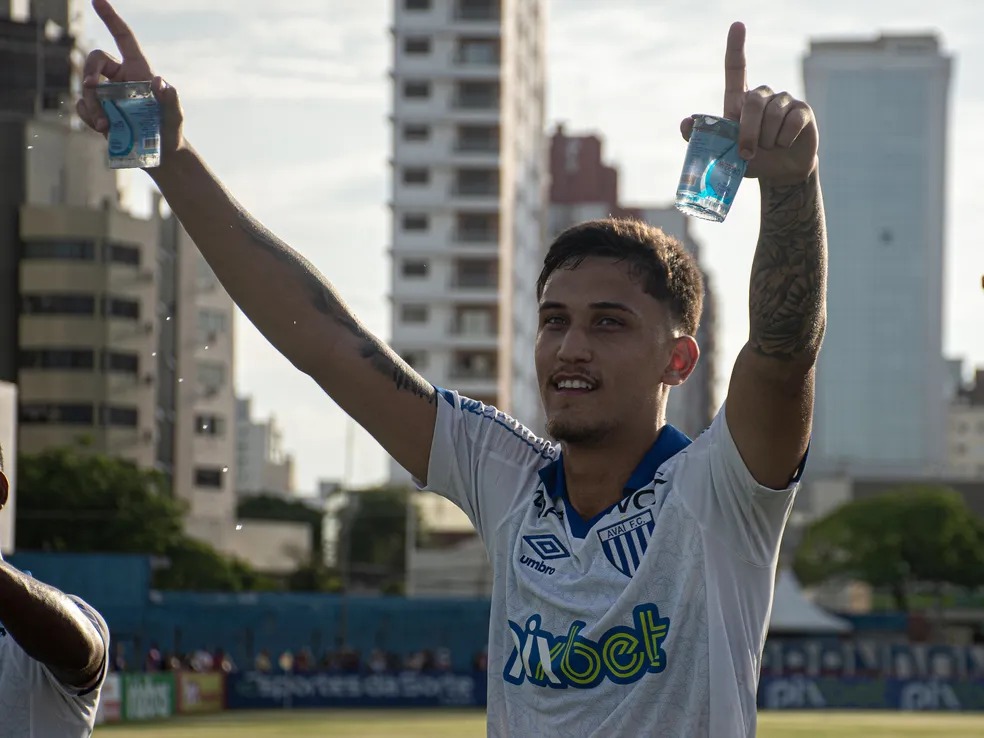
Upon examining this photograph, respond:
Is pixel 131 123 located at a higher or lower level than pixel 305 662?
higher

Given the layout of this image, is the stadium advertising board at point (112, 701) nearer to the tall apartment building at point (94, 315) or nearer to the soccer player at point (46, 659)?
the tall apartment building at point (94, 315)

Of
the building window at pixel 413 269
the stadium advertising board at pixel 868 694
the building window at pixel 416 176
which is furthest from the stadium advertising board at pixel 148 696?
the building window at pixel 416 176

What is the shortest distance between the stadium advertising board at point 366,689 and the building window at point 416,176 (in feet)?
199

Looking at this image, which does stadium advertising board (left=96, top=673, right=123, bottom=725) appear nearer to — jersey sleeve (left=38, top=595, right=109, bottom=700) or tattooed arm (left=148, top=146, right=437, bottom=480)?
jersey sleeve (left=38, top=595, right=109, bottom=700)

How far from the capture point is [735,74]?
367 centimetres

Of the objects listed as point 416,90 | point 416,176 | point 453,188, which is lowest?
point 453,188

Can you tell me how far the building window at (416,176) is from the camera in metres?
98.6

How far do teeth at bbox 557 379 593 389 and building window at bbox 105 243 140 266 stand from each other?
50.3 m

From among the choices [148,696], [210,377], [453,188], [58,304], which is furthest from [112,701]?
[453,188]

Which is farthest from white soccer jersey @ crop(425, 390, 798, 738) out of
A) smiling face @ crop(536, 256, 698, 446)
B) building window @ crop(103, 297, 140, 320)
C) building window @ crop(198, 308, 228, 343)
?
building window @ crop(198, 308, 228, 343)

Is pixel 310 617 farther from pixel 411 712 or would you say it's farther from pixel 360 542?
pixel 360 542

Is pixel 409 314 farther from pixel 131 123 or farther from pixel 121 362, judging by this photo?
pixel 131 123

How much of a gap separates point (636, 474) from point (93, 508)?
5736cm

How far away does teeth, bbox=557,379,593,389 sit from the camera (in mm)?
4211
